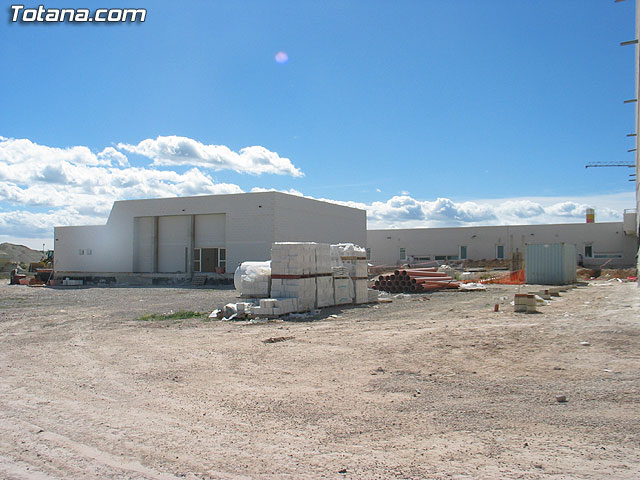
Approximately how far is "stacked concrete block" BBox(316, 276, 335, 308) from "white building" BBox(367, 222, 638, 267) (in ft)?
116

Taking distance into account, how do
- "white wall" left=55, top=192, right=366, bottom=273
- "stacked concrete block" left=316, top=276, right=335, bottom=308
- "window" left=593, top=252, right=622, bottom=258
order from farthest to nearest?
"window" left=593, top=252, right=622, bottom=258, "white wall" left=55, top=192, right=366, bottom=273, "stacked concrete block" left=316, top=276, right=335, bottom=308

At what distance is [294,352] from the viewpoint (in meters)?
10.1

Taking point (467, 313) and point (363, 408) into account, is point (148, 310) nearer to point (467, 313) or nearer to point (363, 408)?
point (467, 313)

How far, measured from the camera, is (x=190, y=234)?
3891 centimetres

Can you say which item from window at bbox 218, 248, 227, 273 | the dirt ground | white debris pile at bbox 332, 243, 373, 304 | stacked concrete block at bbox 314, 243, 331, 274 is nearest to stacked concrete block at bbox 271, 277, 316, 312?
stacked concrete block at bbox 314, 243, 331, 274

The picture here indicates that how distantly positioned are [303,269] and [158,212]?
26377mm

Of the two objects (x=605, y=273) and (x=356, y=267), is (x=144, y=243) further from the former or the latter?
(x=605, y=273)

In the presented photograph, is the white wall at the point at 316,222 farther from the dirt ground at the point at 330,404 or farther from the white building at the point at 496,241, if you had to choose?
the dirt ground at the point at 330,404

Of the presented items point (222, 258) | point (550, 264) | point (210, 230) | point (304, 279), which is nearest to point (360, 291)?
point (304, 279)

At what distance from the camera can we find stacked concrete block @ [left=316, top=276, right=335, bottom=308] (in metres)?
17.5

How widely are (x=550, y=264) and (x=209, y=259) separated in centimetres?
2257

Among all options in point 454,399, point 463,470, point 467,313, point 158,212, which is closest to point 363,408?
point 454,399

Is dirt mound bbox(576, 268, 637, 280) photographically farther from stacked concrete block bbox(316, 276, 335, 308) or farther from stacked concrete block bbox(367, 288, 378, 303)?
stacked concrete block bbox(316, 276, 335, 308)

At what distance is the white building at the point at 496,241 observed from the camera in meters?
46.6
